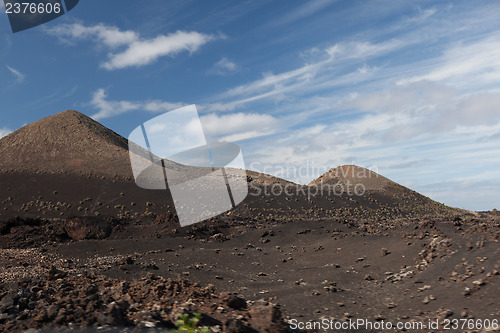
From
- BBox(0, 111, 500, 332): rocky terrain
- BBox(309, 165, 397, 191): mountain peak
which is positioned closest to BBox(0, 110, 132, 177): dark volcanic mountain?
BBox(0, 111, 500, 332): rocky terrain

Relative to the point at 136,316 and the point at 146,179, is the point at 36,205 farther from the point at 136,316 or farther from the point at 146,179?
the point at 136,316

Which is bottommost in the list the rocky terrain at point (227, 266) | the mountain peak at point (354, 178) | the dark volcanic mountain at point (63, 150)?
the rocky terrain at point (227, 266)

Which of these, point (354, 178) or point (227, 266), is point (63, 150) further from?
point (354, 178)

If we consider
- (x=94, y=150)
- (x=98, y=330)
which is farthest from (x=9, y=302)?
(x=94, y=150)

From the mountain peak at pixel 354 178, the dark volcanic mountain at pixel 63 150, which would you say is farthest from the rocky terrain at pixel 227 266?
the mountain peak at pixel 354 178

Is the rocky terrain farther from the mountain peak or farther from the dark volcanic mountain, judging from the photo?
the mountain peak

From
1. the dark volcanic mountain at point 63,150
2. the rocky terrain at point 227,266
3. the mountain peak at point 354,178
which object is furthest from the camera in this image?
the mountain peak at point 354,178

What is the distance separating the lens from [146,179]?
41219 millimetres

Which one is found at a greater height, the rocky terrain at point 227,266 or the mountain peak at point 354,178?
the mountain peak at point 354,178

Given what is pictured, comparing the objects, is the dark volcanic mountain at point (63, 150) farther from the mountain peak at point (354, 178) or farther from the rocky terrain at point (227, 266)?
the mountain peak at point (354, 178)

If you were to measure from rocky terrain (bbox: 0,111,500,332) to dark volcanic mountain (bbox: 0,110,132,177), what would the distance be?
187 inches

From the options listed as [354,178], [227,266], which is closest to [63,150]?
[227,266]

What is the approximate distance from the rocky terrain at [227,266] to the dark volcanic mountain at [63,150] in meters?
4.76

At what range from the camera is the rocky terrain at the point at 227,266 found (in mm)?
7309
